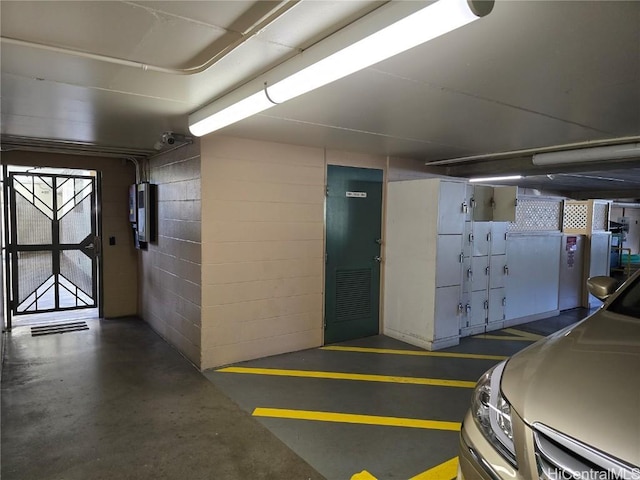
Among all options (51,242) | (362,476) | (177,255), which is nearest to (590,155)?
(362,476)

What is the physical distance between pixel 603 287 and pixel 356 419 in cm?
203

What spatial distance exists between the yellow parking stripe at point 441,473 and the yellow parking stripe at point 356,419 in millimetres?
A: 457

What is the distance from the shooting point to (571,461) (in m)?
1.34

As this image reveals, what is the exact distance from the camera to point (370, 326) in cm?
535

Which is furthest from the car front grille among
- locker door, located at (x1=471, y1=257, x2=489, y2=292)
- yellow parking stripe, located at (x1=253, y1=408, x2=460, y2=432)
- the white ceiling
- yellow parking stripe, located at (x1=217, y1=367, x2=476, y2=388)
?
locker door, located at (x1=471, y1=257, x2=489, y2=292)

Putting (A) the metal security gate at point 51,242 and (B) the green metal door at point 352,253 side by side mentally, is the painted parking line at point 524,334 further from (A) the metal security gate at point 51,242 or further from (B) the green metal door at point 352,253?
(A) the metal security gate at point 51,242

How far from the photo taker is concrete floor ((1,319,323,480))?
2.54 m

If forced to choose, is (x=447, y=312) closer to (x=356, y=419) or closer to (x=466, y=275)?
(x=466, y=275)

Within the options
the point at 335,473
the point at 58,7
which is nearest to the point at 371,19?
the point at 58,7

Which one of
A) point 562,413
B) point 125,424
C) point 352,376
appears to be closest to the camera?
point 562,413

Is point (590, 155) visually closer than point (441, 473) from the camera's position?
No

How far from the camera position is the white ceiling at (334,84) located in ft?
5.45

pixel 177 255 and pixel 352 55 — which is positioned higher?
pixel 352 55

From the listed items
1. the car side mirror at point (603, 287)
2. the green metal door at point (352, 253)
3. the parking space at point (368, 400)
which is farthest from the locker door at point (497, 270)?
the car side mirror at point (603, 287)
